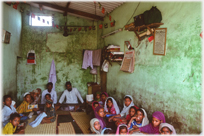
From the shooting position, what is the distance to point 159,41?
3240mm

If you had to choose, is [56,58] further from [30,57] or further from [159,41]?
[159,41]

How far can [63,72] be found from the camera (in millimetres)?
6832

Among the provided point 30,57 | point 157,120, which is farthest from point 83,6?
point 157,120

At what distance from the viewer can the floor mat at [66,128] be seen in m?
3.88

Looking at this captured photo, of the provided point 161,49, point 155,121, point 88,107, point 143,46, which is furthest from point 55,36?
point 155,121

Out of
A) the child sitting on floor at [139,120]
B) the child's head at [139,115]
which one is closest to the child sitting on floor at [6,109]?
the child sitting on floor at [139,120]

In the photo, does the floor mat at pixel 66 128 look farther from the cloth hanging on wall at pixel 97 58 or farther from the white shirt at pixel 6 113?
the cloth hanging on wall at pixel 97 58

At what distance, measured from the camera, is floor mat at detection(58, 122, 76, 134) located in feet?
12.7

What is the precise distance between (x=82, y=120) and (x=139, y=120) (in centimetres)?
202

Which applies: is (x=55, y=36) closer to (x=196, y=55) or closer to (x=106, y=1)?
(x=106, y=1)

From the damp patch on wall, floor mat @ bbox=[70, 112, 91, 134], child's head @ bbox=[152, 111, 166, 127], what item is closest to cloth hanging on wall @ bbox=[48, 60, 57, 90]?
the damp patch on wall

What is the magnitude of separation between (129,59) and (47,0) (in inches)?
144

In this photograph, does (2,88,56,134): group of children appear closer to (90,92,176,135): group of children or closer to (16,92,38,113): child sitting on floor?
(16,92,38,113): child sitting on floor

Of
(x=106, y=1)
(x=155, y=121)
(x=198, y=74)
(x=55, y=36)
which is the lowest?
(x=155, y=121)
